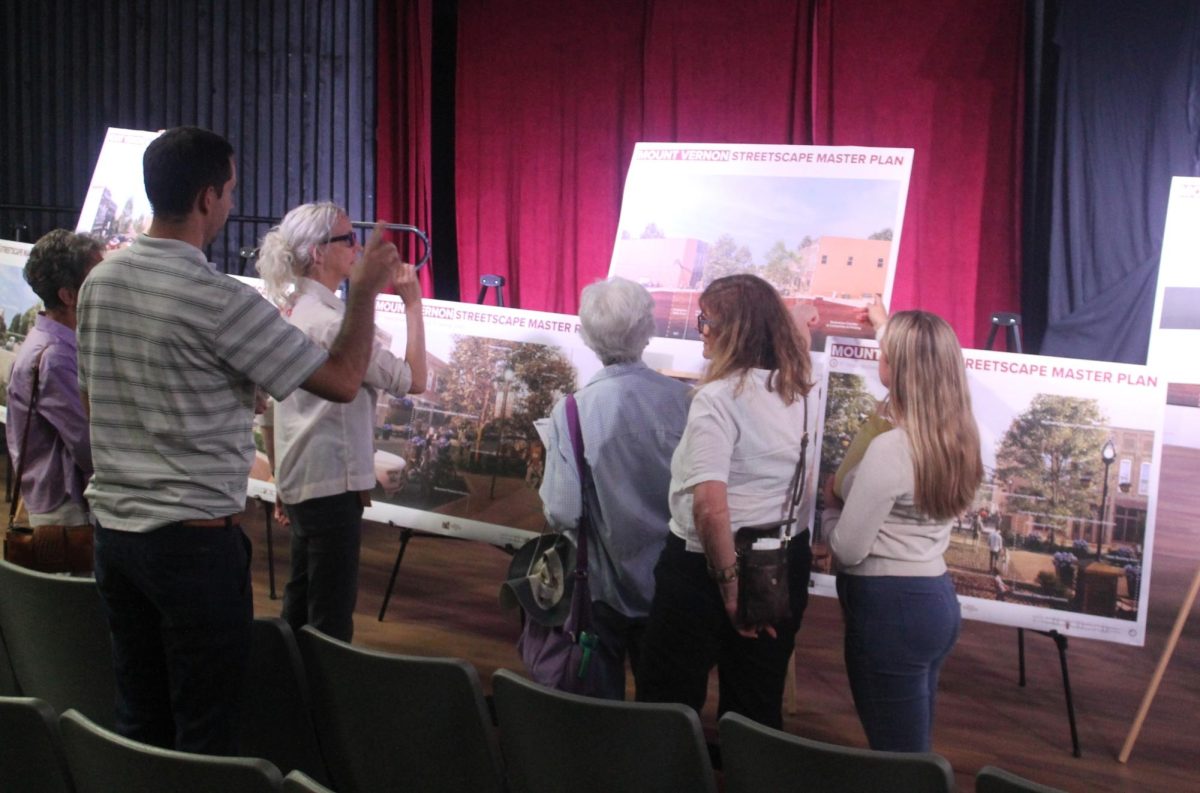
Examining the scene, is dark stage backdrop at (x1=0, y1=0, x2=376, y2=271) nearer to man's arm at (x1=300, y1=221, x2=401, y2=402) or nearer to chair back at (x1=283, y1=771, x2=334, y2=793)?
man's arm at (x1=300, y1=221, x2=401, y2=402)

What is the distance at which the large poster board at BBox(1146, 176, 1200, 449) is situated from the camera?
3703 mm

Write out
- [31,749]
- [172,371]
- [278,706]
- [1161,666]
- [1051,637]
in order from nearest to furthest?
[31,749] < [172,371] < [278,706] < [1161,666] < [1051,637]

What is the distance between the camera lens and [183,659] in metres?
2.04

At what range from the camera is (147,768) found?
1.70 meters

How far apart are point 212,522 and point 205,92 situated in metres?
7.02

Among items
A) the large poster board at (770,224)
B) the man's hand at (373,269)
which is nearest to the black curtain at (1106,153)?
the large poster board at (770,224)

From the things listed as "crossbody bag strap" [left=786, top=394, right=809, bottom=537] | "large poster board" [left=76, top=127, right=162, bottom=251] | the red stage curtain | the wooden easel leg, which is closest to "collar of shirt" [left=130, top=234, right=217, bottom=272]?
"crossbody bag strap" [left=786, top=394, right=809, bottom=537]

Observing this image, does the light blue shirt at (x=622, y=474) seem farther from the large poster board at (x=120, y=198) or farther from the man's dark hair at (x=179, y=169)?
the large poster board at (x=120, y=198)

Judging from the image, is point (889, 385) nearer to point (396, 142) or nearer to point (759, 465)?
point (759, 465)

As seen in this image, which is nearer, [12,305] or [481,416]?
[481,416]

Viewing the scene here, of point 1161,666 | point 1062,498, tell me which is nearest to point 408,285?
point 1062,498

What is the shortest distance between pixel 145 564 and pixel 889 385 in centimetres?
158

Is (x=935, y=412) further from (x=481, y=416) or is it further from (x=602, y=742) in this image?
(x=481, y=416)

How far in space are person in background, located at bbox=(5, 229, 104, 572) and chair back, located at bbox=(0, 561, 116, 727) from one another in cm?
47
